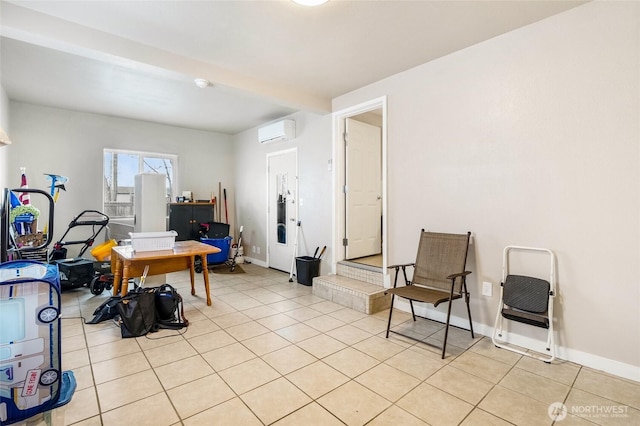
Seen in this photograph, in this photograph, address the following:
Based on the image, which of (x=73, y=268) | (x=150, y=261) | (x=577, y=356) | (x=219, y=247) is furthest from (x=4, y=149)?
(x=577, y=356)

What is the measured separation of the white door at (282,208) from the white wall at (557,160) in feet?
8.25

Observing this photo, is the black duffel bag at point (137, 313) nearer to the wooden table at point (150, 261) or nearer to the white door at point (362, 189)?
the wooden table at point (150, 261)

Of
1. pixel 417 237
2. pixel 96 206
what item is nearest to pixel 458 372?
pixel 417 237

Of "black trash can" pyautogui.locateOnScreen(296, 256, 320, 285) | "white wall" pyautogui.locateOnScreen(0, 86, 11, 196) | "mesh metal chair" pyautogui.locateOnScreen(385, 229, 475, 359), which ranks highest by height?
"white wall" pyautogui.locateOnScreen(0, 86, 11, 196)

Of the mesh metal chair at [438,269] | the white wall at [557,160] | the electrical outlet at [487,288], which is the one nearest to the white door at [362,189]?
the white wall at [557,160]

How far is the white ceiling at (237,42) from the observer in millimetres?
2297

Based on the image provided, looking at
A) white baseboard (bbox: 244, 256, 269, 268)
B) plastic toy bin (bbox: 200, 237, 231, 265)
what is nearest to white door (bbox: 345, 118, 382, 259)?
white baseboard (bbox: 244, 256, 269, 268)

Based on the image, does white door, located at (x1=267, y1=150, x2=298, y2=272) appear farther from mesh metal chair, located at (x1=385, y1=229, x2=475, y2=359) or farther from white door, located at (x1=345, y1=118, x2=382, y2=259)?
mesh metal chair, located at (x1=385, y1=229, x2=475, y2=359)

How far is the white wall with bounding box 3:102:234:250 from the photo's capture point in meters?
4.60

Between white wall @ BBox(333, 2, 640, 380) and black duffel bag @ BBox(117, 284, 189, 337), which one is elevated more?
white wall @ BBox(333, 2, 640, 380)

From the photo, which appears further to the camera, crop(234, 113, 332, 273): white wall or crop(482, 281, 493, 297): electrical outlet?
crop(234, 113, 332, 273): white wall

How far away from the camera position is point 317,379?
7.06 feet

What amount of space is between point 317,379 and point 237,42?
2895mm

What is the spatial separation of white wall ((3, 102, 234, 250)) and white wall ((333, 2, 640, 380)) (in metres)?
4.82
